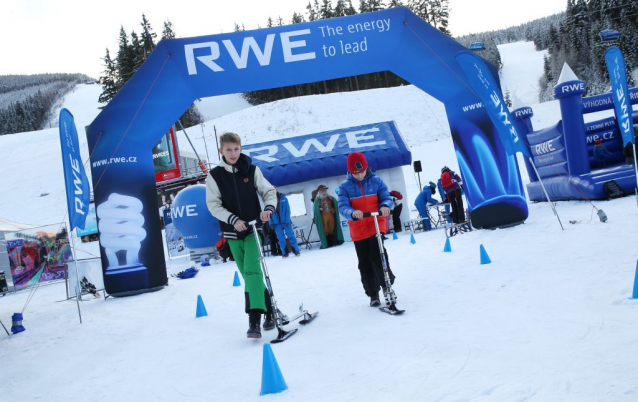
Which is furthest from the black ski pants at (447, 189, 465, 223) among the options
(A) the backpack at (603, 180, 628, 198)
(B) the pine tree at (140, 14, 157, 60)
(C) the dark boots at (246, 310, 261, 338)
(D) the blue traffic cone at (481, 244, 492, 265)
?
(B) the pine tree at (140, 14, 157, 60)

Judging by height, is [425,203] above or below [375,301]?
above

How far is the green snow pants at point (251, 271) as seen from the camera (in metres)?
4.68

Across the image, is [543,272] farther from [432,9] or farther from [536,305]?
[432,9]

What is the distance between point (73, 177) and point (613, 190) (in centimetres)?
1093

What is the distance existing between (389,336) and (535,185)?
1251 centimetres

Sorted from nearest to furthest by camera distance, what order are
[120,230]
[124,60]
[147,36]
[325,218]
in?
[120,230], [325,218], [124,60], [147,36]

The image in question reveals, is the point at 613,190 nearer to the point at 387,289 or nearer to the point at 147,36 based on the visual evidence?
the point at 387,289

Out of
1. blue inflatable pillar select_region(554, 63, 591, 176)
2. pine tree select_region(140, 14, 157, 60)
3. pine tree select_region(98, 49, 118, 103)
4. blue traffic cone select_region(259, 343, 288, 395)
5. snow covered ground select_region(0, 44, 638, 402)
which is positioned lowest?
snow covered ground select_region(0, 44, 638, 402)

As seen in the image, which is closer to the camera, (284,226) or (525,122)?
(284,226)

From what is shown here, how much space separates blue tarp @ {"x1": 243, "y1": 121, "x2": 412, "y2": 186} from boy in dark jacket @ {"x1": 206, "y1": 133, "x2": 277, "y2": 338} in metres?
10.2

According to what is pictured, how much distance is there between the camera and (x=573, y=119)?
1170cm

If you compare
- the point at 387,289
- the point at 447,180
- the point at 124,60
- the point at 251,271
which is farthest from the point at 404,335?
the point at 124,60

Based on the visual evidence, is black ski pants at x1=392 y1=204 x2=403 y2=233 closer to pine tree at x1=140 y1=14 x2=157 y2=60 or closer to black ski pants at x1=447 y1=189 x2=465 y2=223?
black ski pants at x1=447 y1=189 x2=465 y2=223

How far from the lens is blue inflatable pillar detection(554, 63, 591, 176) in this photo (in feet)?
38.0
